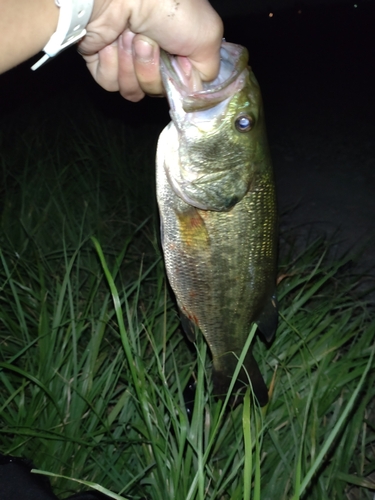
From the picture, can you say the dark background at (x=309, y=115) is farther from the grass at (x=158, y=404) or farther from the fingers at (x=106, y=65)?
the fingers at (x=106, y=65)

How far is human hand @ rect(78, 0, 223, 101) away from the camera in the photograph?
159cm

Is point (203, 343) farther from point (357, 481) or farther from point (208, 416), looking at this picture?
point (357, 481)

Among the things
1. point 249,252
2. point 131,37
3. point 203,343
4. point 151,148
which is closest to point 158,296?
point 203,343

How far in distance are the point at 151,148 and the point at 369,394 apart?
435 centimetres

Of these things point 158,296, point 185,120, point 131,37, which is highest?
point 131,37

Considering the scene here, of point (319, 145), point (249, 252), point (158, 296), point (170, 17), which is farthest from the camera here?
point (319, 145)

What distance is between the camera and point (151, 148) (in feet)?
20.3

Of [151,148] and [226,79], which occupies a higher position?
[226,79]

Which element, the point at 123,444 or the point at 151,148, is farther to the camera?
the point at 151,148

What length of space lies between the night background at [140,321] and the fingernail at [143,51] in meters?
0.96

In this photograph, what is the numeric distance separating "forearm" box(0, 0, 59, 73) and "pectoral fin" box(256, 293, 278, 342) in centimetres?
125

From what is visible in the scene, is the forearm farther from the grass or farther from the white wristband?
the grass

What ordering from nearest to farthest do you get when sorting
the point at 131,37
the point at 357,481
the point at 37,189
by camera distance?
the point at 131,37 → the point at 357,481 → the point at 37,189

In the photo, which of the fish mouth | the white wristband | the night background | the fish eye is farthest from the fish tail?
the white wristband
